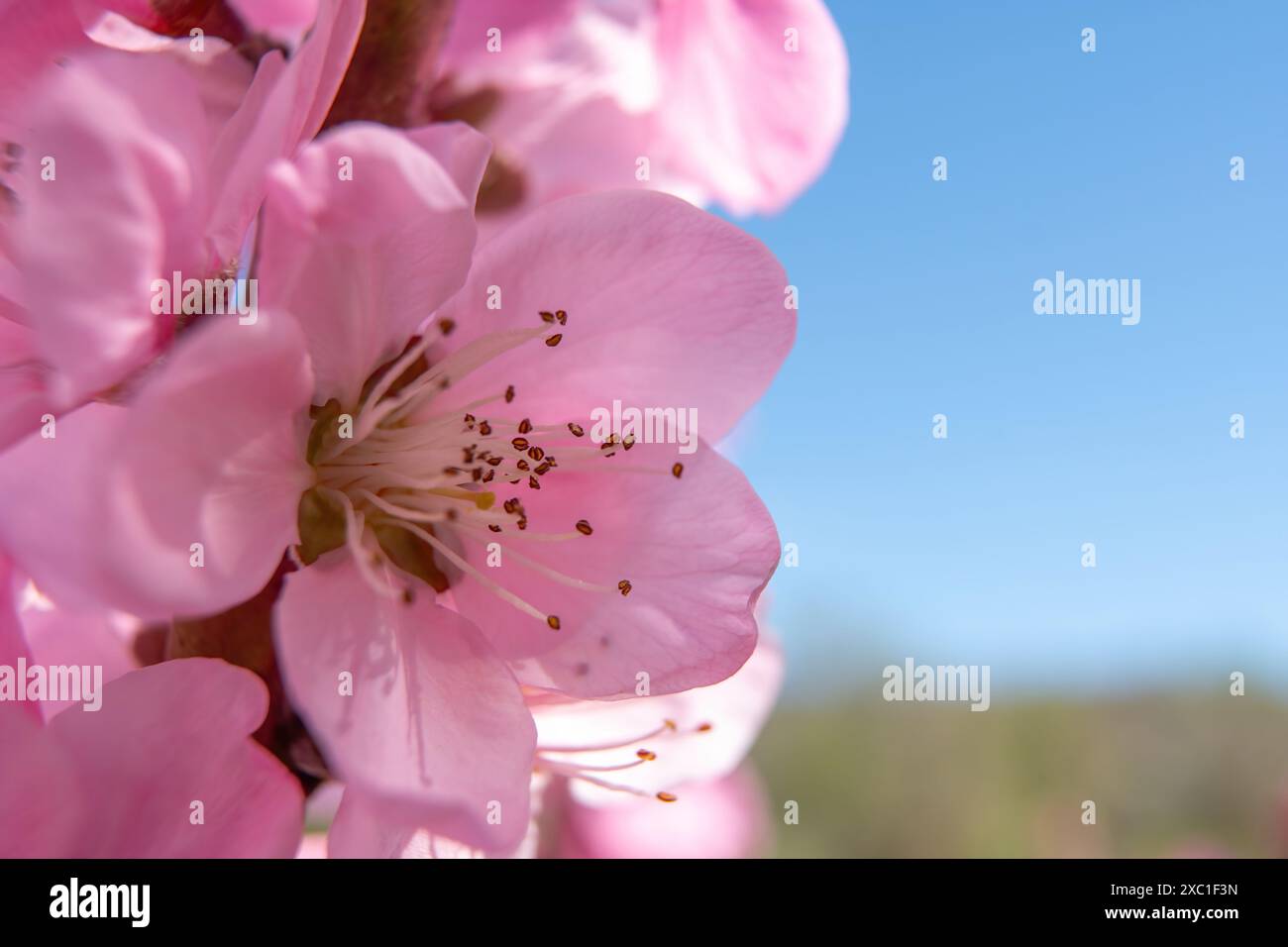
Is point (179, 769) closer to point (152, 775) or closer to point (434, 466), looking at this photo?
point (152, 775)

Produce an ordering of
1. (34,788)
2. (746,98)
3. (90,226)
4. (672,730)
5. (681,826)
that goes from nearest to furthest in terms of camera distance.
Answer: (90,226), (34,788), (672,730), (746,98), (681,826)

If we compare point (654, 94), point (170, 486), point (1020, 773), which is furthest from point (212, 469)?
point (1020, 773)

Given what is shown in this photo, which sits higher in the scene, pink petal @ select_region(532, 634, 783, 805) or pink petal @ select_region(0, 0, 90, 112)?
pink petal @ select_region(0, 0, 90, 112)

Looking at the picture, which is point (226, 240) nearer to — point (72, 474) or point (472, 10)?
point (72, 474)

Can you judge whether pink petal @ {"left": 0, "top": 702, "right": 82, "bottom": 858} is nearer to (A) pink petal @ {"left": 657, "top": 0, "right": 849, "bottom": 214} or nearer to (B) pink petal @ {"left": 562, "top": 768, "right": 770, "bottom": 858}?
(A) pink petal @ {"left": 657, "top": 0, "right": 849, "bottom": 214}

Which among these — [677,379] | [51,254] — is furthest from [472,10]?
[51,254]

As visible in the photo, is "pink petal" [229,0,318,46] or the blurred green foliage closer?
"pink petal" [229,0,318,46]

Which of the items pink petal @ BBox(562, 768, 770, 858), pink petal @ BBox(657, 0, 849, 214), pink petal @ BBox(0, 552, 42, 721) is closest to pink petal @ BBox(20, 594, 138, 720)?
pink petal @ BBox(0, 552, 42, 721)

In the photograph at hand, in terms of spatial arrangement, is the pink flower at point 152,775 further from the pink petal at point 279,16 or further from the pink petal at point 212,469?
the pink petal at point 279,16
